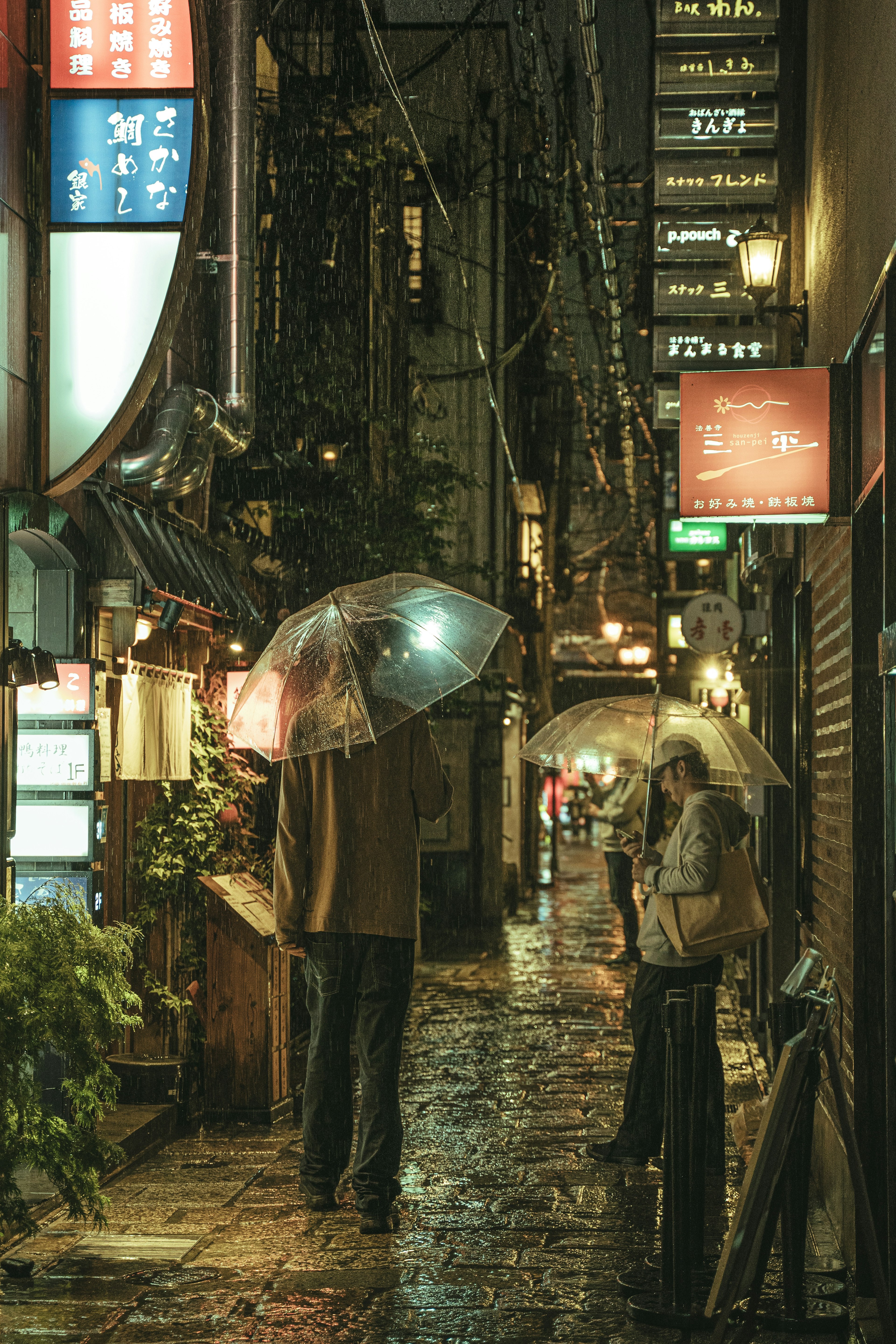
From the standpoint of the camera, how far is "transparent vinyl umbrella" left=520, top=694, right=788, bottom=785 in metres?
7.88

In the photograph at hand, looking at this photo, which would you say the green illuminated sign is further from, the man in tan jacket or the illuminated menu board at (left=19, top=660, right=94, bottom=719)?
the man in tan jacket

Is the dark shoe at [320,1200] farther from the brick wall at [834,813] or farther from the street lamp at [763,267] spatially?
the street lamp at [763,267]

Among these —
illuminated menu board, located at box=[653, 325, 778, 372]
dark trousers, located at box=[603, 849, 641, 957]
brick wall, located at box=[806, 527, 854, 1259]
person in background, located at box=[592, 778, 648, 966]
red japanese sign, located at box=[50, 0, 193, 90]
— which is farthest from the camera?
person in background, located at box=[592, 778, 648, 966]

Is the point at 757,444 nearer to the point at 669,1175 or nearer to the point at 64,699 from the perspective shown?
the point at 669,1175

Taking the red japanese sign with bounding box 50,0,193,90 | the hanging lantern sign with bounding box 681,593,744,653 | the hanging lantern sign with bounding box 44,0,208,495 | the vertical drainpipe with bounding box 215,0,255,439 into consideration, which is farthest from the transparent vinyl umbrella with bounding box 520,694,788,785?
the hanging lantern sign with bounding box 681,593,744,653

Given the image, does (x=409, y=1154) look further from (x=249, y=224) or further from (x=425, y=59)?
(x=425, y=59)

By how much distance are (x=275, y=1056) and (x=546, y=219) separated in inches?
606

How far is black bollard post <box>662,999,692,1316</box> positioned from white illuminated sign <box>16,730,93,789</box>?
13.9ft

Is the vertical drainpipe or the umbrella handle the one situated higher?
the vertical drainpipe

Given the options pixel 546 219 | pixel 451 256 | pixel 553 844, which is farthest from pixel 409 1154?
pixel 553 844

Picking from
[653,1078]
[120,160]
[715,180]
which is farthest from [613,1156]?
[715,180]

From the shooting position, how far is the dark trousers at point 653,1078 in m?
7.64

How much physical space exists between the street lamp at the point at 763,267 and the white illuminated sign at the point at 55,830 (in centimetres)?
573

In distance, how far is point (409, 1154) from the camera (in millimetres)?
8086
